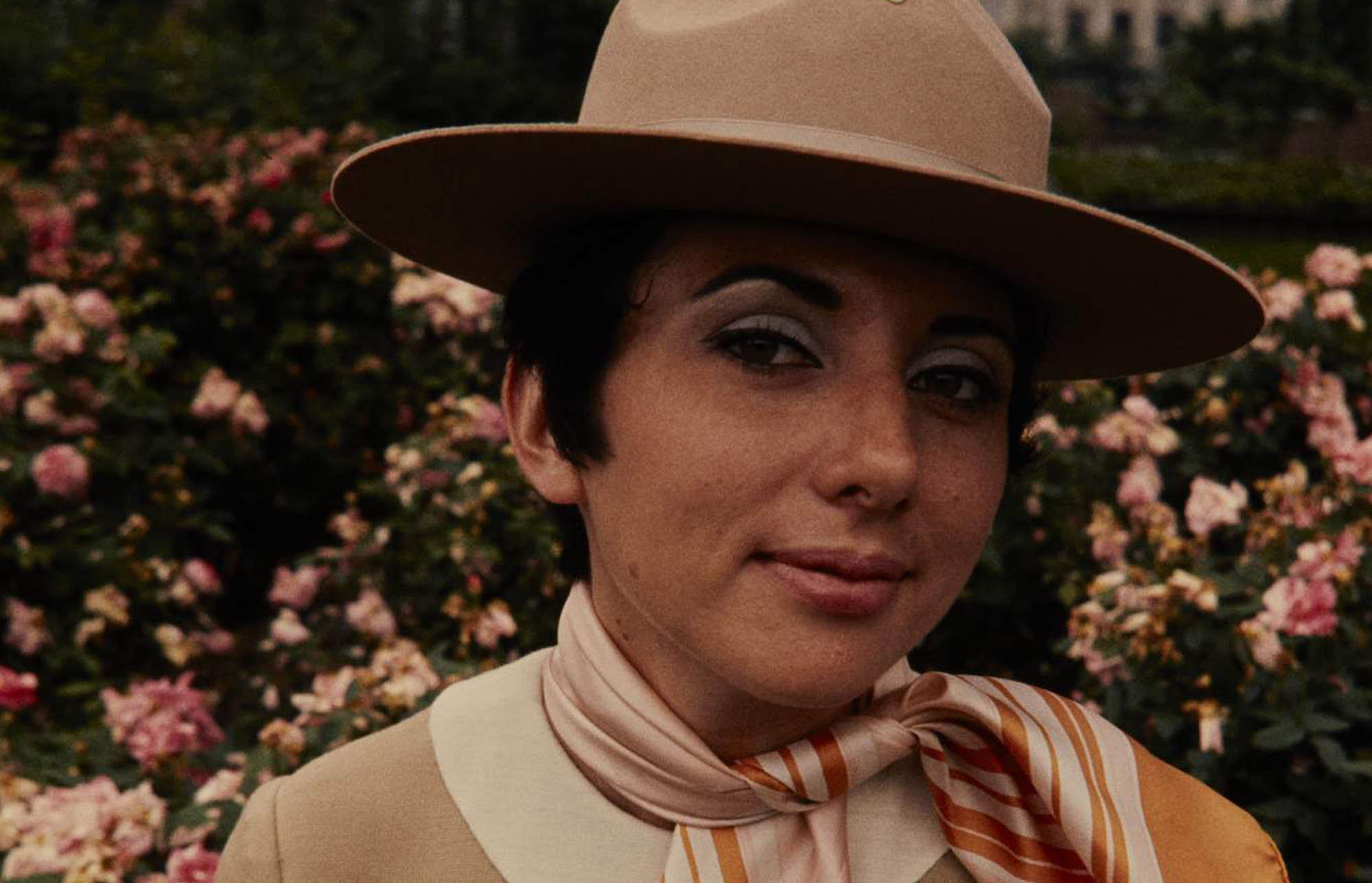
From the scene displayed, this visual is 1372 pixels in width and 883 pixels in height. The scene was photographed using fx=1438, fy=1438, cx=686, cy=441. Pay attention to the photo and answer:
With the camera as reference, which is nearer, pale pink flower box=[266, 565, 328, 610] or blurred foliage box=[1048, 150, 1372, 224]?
pale pink flower box=[266, 565, 328, 610]

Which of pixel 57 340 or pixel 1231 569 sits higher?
pixel 1231 569

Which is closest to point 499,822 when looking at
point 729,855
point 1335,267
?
point 729,855

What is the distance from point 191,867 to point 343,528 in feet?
5.83

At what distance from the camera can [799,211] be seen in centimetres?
126

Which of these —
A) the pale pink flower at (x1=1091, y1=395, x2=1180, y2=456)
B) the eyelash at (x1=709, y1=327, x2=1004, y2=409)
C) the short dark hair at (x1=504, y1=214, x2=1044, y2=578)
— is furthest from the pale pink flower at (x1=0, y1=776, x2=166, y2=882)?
the pale pink flower at (x1=1091, y1=395, x2=1180, y2=456)

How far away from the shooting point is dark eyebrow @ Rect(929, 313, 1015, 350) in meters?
1.32

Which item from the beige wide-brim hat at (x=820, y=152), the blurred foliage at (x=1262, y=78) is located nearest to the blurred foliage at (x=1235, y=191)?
the blurred foliage at (x=1262, y=78)

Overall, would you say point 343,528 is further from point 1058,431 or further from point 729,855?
point 729,855

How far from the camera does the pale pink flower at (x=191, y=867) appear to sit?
2.12 metres

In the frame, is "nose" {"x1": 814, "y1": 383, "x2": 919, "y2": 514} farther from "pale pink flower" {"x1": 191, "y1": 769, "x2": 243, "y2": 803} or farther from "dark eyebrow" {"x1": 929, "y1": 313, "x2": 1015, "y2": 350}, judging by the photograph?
"pale pink flower" {"x1": 191, "y1": 769, "x2": 243, "y2": 803}

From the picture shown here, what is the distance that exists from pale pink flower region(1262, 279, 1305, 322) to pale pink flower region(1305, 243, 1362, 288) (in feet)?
0.22

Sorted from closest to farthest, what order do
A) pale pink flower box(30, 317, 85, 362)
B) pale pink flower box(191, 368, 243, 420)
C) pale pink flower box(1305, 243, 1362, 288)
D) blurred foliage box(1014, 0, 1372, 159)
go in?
1. pale pink flower box(1305, 243, 1362, 288)
2. pale pink flower box(30, 317, 85, 362)
3. pale pink flower box(191, 368, 243, 420)
4. blurred foliage box(1014, 0, 1372, 159)

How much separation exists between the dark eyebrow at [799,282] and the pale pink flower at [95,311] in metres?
3.34

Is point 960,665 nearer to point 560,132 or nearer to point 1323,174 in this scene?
point 560,132
